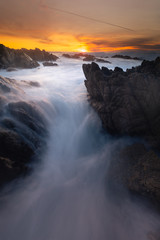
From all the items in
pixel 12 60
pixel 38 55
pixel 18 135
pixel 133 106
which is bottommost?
pixel 18 135

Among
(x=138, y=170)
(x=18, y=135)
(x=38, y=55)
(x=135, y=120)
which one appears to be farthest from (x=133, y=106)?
(x=38, y=55)

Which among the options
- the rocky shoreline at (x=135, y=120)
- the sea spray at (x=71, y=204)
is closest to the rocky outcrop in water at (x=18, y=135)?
the sea spray at (x=71, y=204)

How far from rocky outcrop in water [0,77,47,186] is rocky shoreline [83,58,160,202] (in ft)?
14.5

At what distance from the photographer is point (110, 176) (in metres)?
6.78

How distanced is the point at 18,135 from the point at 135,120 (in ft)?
23.1

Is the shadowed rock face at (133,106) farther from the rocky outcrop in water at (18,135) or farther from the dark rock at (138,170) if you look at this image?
the rocky outcrop in water at (18,135)

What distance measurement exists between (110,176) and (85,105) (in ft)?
24.4

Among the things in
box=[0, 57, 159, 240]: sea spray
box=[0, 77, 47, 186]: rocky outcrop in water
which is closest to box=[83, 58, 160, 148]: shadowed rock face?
box=[0, 57, 159, 240]: sea spray

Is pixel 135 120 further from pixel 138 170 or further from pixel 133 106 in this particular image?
pixel 138 170

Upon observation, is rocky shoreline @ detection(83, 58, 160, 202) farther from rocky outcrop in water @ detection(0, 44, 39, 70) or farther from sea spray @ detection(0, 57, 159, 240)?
rocky outcrop in water @ detection(0, 44, 39, 70)

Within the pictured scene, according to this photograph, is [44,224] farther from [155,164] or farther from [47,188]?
[155,164]

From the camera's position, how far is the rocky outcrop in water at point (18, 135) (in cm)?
588

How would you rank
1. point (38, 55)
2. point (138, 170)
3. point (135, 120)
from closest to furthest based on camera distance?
point (138, 170), point (135, 120), point (38, 55)

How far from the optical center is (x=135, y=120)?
853 cm
